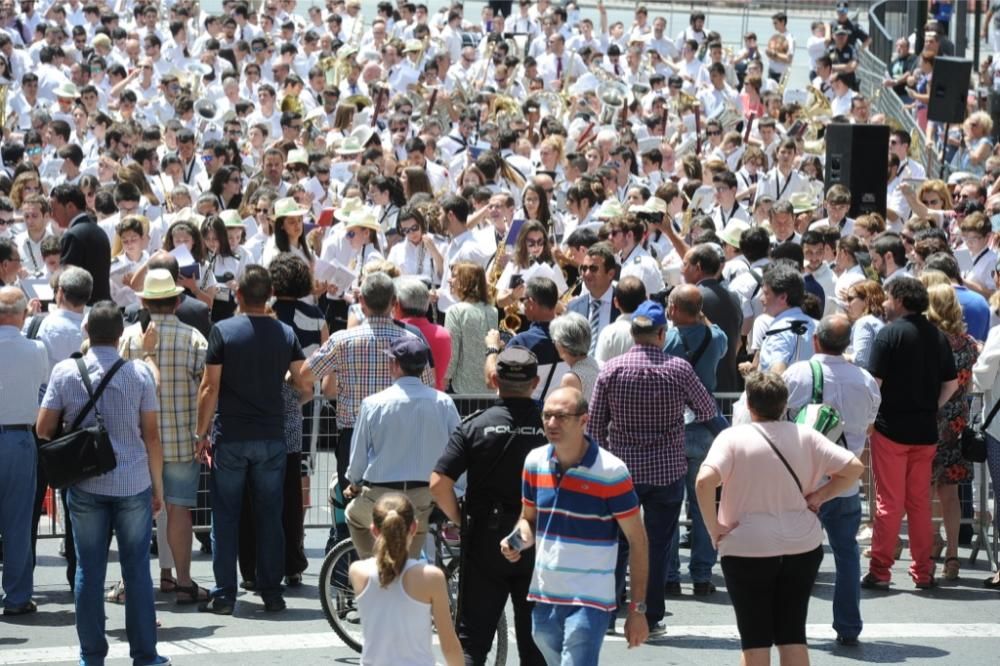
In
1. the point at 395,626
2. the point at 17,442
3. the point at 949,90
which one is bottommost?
the point at 395,626

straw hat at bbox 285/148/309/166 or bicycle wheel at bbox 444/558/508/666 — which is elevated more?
straw hat at bbox 285/148/309/166

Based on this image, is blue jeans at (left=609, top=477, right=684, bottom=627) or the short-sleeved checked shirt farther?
blue jeans at (left=609, top=477, right=684, bottom=627)

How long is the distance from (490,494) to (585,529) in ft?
2.46

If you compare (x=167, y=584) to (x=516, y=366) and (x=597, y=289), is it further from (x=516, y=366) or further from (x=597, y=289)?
(x=516, y=366)

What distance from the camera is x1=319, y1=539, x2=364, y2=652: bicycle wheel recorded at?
28.9ft

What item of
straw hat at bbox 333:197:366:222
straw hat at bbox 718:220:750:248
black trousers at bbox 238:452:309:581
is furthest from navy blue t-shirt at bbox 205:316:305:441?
straw hat at bbox 718:220:750:248

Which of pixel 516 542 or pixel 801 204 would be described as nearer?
pixel 516 542

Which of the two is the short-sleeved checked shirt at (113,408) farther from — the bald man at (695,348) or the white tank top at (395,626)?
the bald man at (695,348)

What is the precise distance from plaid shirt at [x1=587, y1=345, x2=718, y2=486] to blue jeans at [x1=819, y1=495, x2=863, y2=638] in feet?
2.93

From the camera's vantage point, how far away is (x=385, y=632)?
631 centimetres

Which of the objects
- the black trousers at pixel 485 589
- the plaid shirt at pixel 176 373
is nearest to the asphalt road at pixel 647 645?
the plaid shirt at pixel 176 373

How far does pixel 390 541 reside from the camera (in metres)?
6.32

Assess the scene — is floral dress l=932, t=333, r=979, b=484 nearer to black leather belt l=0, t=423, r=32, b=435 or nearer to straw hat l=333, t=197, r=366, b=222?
straw hat l=333, t=197, r=366, b=222

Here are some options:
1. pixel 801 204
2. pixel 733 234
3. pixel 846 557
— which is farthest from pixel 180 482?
pixel 801 204
